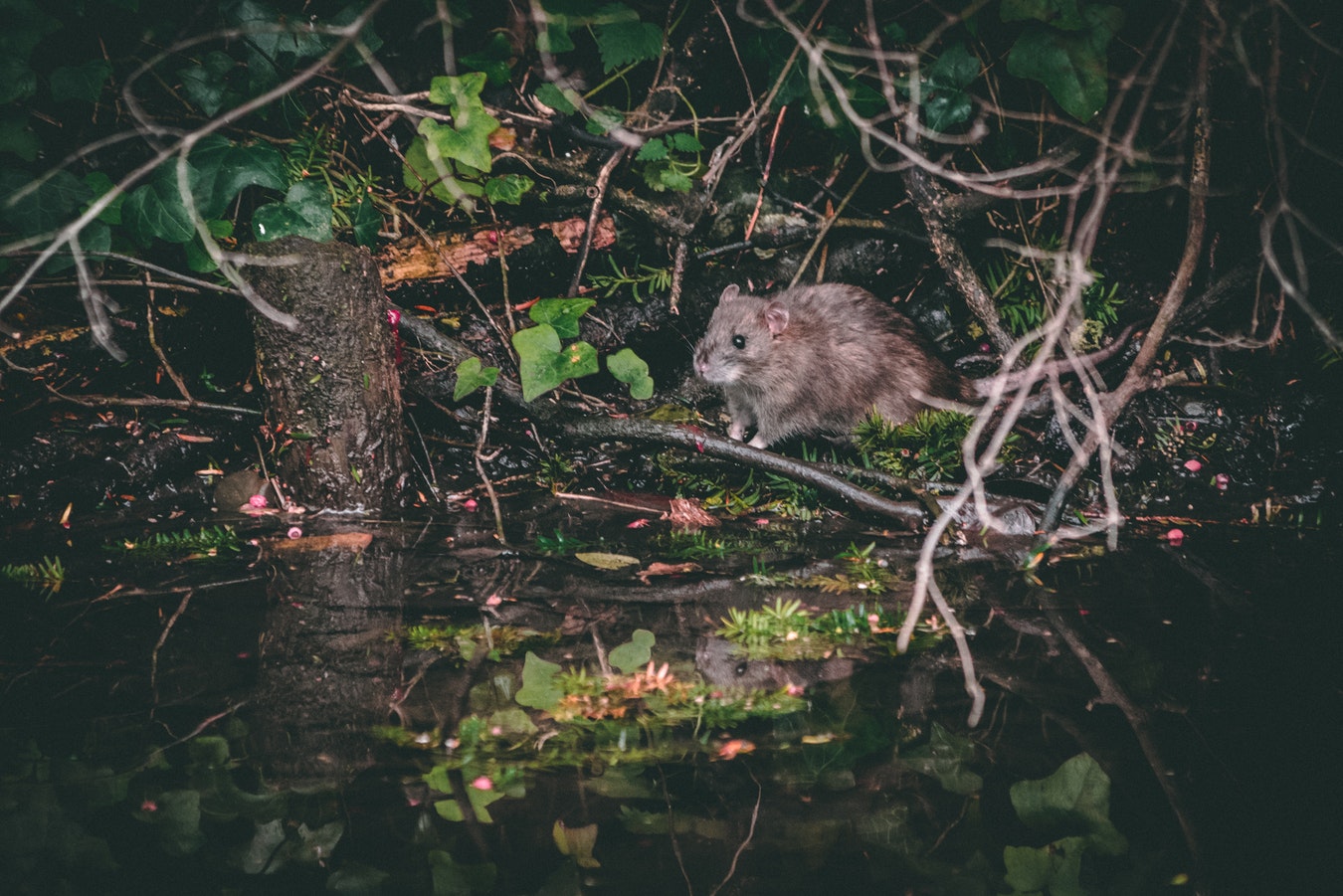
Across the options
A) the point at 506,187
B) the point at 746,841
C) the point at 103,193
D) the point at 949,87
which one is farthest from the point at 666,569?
the point at 103,193

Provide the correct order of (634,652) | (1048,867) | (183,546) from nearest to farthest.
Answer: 1. (1048,867)
2. (634,652)
3. (183,546)

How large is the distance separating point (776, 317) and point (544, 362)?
4.57 feet

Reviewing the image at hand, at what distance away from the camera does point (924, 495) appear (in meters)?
4.03

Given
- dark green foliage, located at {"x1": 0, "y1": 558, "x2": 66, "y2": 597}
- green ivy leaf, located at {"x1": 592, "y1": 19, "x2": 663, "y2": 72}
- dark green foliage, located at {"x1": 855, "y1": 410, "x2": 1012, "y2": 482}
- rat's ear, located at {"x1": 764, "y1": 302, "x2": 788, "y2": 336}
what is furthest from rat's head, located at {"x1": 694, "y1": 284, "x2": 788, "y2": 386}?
dark green foliage, located at {"x1": 0, "y1": 558, "x2": 66, "y2": 597}

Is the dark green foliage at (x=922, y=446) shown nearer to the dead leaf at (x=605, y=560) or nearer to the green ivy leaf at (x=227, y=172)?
the dead leaf at (x=605, y=560)

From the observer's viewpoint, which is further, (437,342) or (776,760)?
(437,342)

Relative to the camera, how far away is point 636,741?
2451mm

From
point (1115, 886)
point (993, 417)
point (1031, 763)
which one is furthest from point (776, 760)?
point (993, 417)

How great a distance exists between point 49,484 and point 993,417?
523cm

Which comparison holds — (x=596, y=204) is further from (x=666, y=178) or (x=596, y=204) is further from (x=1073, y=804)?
(x=1073, y=804)

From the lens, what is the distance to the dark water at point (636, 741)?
1.96 m

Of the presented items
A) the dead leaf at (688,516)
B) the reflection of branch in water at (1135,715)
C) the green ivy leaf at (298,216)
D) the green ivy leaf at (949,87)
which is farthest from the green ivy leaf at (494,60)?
the reflection of branch in water at (1135,715)

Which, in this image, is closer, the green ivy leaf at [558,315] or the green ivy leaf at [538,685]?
the green ivy leaf at [538,685]

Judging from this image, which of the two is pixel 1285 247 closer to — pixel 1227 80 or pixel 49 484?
pixel 1227 80
